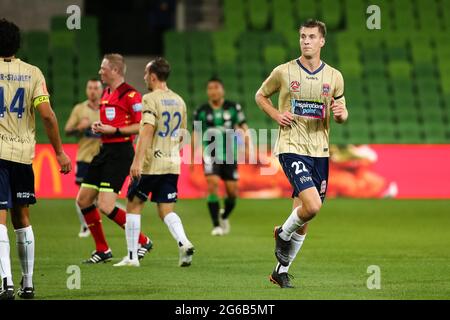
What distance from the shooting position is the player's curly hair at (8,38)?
24.3 feet

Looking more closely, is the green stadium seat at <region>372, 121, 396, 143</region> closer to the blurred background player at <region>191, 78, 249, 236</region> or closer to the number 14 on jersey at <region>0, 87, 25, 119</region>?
the blurred background player at <region>191, 78, 249, 236</region>

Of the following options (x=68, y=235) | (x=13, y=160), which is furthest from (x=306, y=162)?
(x=68, y=235)

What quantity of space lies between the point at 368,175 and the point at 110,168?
1063cm

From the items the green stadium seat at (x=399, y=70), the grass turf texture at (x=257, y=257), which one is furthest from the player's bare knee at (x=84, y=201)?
the green stadium seat at (x=399, y=70)

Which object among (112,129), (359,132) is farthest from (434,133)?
(112,129)

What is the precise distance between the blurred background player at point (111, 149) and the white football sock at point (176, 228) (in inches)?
24.6

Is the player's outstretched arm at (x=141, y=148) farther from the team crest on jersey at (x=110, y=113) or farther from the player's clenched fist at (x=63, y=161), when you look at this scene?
the player's clenched fist at (x=63, y=161)

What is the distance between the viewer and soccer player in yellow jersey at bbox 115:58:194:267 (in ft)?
33.2

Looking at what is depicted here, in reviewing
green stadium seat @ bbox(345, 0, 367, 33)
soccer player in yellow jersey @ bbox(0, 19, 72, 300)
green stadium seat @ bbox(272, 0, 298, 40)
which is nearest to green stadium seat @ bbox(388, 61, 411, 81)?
green stadium seat @ bbox(345, 0, 367, 33)

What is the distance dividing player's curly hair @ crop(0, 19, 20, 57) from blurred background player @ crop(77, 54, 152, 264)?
9.29 feet
